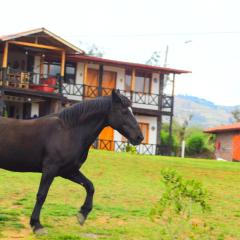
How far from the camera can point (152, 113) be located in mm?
38375

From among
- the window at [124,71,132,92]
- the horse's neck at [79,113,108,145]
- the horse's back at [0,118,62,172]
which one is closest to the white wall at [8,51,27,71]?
the window at [124,71,132,92]

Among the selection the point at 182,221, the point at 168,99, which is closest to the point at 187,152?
the point at 168,99

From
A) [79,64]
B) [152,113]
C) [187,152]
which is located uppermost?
[79,64]

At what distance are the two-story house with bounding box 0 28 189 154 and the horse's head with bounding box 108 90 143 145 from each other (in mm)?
25133

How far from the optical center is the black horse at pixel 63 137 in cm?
813

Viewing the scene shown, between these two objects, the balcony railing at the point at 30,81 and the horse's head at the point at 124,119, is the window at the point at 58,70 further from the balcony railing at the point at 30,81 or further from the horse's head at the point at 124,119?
the horse's head at the point at 124,119

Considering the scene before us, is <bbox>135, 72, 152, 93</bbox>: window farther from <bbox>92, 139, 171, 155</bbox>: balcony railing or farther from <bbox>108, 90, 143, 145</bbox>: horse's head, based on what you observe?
<bbox>108, 90, 143, 145</bbox>: horse's head

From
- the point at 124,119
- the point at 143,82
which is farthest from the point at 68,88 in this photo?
the point at 124,119

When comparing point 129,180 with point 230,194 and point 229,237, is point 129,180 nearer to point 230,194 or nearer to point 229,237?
point 230,194

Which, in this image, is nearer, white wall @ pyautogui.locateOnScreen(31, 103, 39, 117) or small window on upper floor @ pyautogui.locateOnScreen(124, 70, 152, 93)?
white wall @ pyautogui.locateOnScreen(31, 103, 39, 117)

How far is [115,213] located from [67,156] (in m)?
2.69

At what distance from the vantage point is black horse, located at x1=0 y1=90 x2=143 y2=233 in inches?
320

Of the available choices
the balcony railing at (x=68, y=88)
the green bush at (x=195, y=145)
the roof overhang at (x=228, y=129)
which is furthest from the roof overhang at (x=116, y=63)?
the green bush at (x=195, y=145)

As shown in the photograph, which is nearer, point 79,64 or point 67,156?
point 67,156
